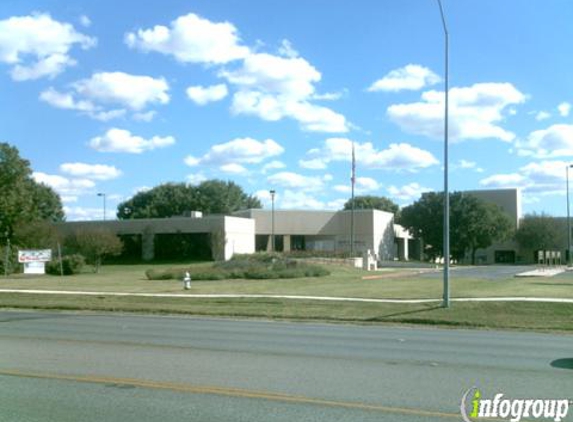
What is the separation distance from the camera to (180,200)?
372 ft

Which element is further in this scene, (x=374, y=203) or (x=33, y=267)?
(x=374, y=203)

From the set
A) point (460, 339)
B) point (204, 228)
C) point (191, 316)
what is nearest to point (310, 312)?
point (191, 316)

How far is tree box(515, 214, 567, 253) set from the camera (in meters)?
90.8

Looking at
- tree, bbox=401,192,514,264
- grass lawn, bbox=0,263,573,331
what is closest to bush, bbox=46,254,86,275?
grass lawn, bbox=0,263,573,331

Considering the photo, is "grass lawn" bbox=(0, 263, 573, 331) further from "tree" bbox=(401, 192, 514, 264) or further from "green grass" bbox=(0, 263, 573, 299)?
"tree" bbox=(401, 192, 514, 264)

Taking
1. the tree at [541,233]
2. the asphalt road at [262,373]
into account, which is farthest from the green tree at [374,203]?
the asphalt road at [262,373]

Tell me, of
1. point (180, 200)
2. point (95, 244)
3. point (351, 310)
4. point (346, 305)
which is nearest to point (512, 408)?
point (351, 310)

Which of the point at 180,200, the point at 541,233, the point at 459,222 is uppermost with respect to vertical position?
the point at 180,200

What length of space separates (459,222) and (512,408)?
79640 millimetres

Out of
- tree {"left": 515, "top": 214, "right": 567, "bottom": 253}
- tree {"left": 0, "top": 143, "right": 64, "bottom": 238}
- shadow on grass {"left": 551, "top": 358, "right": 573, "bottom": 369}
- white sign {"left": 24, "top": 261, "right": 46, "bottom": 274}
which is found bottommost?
shadow on grass {"left": 551, "top": 358, "right": 573, "bottom": 369}

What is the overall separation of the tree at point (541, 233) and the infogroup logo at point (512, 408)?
8802cm

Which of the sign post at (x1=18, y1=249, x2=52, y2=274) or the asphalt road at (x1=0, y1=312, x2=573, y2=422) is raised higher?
the sign post at (x1=18, y1=249, x2=52, y2=274)

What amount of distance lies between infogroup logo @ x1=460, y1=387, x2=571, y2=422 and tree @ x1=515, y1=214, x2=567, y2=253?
88.0m

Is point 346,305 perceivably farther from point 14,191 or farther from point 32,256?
point 14,191
